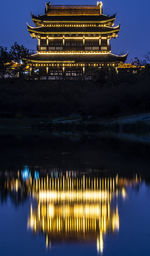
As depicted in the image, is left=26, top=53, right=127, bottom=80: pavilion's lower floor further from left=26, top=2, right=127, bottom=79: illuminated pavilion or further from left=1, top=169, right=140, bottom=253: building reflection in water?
left=1, top=169, right=140, bottom=253: building reflection in water

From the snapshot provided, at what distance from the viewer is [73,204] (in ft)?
23.7

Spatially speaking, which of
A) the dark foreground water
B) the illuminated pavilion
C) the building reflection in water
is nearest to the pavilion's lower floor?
the illuminated pavilion

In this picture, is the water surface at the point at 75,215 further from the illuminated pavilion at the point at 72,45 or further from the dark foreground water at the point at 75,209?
the illuminated pavilion at the point at 72,45

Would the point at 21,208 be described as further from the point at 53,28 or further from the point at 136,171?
the point at 53,28

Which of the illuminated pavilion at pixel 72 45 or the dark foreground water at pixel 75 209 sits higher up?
the illuminated pavilion at pixel 72 45

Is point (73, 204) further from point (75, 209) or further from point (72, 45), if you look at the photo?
point (72, 45)

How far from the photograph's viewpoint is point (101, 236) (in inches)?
208

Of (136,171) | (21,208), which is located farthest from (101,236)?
(136,171)

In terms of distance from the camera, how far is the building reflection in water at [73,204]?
216 inches

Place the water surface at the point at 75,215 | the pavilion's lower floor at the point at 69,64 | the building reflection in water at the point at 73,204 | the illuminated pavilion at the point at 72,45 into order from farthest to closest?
the illuminated pavilion at the point at 72,45, the pavilion's lower floor at the point at 69,64, the building reflection in water at the point at 73,204, the water surface at the point at 75,215

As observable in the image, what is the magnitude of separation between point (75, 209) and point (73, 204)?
385 mm

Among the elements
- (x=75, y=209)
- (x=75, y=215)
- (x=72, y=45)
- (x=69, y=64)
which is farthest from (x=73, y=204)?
(x=72, y=45)

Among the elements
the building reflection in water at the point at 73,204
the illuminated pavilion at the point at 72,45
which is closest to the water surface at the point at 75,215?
the building reflection in water at the point at 73,204

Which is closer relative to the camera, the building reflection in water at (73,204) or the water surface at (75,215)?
the water surface at (75,215)
